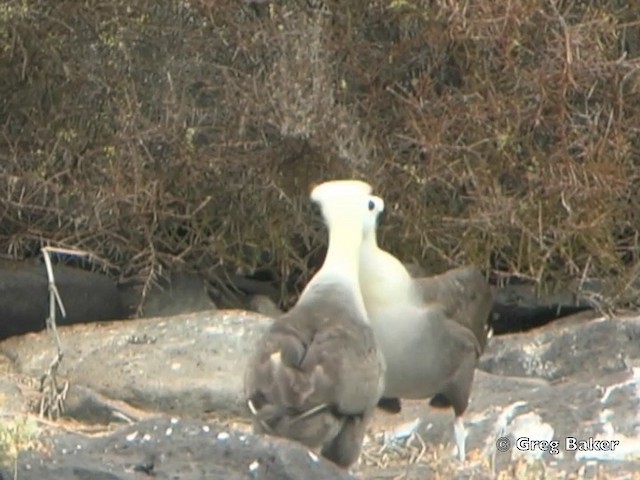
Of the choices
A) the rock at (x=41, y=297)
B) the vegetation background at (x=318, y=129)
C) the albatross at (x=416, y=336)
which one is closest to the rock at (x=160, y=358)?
the rock at (x=41, y=297)

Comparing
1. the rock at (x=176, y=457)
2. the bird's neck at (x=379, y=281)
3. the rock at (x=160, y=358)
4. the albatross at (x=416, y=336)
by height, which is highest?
the rock at (x=176, y=457)

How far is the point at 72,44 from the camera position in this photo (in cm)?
911

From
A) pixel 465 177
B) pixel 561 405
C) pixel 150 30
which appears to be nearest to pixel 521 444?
pixel 561 405

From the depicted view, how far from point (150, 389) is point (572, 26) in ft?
8.99

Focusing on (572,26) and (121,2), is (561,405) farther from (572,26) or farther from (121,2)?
(121,2)

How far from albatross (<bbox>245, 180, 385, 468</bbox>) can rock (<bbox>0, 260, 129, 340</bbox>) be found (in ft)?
9.81

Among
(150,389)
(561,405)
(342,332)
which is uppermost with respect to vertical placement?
(342,332)

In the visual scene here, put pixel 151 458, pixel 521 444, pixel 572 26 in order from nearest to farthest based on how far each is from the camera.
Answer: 1. pixel 151 458
2. pixel 521 444
3. pixel 572 26

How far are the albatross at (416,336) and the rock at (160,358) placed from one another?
1.06m

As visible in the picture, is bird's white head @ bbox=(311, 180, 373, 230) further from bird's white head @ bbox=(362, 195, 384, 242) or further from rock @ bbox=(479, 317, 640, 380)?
rock @ bbox=(479, 317, 640, 380)

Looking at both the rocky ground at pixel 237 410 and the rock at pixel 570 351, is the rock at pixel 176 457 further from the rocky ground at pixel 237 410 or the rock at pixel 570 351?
Result: the rock at pixel 570 351

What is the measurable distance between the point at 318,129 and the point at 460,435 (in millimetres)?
2464

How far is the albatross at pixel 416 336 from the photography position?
21.7 ft

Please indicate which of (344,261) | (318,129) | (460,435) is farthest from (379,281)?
(318,129)
